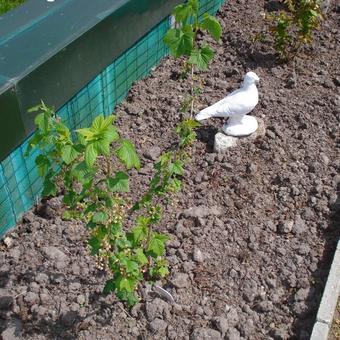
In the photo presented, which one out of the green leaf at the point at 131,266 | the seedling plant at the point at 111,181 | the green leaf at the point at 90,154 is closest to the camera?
the green leaf at the point at 90,154

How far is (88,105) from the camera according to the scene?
400cm

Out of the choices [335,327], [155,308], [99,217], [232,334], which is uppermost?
[99,217]

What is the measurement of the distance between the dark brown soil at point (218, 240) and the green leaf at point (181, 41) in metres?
1.05

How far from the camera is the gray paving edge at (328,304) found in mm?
2934

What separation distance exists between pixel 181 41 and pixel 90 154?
1248 millimetres

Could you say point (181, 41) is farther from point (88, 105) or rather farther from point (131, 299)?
point (131, 299)

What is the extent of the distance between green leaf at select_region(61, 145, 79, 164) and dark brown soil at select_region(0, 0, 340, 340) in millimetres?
1125

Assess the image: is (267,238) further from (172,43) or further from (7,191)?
(7,191)

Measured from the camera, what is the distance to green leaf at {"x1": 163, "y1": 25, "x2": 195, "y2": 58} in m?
3.11

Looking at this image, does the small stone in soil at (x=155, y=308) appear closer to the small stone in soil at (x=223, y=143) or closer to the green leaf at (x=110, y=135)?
the green leaf at (x=110, y=135)

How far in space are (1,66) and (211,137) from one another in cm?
171

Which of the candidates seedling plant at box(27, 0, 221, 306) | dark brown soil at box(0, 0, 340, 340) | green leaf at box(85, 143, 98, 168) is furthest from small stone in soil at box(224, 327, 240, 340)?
green leaf at box(85, 143, 98, 168)

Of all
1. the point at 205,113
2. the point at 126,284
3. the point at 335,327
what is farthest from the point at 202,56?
the point at 335,327

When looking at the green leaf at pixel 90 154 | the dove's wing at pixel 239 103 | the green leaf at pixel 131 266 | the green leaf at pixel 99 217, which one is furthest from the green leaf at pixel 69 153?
the dove's wing at pixel 239 103
